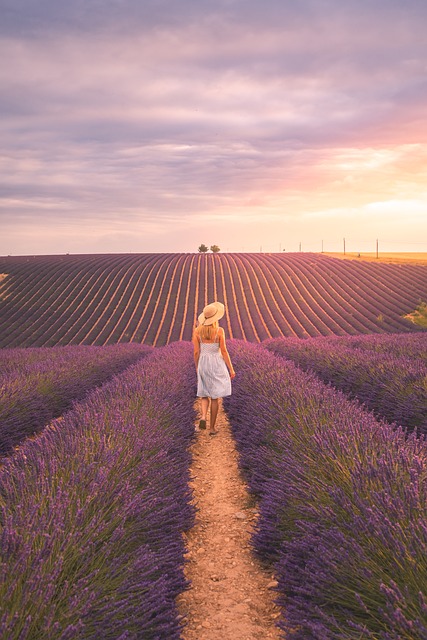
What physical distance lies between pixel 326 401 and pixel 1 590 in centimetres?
337

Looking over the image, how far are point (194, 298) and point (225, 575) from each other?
27.4 meters

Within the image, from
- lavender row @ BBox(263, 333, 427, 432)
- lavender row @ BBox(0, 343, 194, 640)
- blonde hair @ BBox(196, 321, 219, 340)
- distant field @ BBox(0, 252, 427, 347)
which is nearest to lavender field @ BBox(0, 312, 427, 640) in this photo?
lavender row @ BBox(0, 343, 194, 640)

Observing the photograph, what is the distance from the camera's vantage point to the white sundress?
635cm

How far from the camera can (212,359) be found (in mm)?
6402

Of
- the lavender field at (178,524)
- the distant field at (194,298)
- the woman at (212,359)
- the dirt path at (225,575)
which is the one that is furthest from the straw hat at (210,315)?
the distant field at (194,298)

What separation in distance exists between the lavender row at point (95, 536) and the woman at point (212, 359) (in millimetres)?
2023

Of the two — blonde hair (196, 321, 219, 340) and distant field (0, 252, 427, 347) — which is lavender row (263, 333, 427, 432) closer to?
blonde hair (196, 321, 219, 340)

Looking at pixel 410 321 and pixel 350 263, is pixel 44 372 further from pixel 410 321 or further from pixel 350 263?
pixel 350 263

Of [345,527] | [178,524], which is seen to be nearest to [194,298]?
[178,524]

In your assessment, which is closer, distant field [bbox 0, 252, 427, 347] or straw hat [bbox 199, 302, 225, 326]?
straw hat [bbox 199, 302, 225, 326]

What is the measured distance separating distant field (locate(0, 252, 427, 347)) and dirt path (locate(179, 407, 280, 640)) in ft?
61.1

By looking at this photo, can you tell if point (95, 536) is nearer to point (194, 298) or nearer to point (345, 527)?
point (345, 527)

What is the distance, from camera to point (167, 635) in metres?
2.18

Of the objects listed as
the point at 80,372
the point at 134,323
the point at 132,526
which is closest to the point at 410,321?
the point at 134,323
